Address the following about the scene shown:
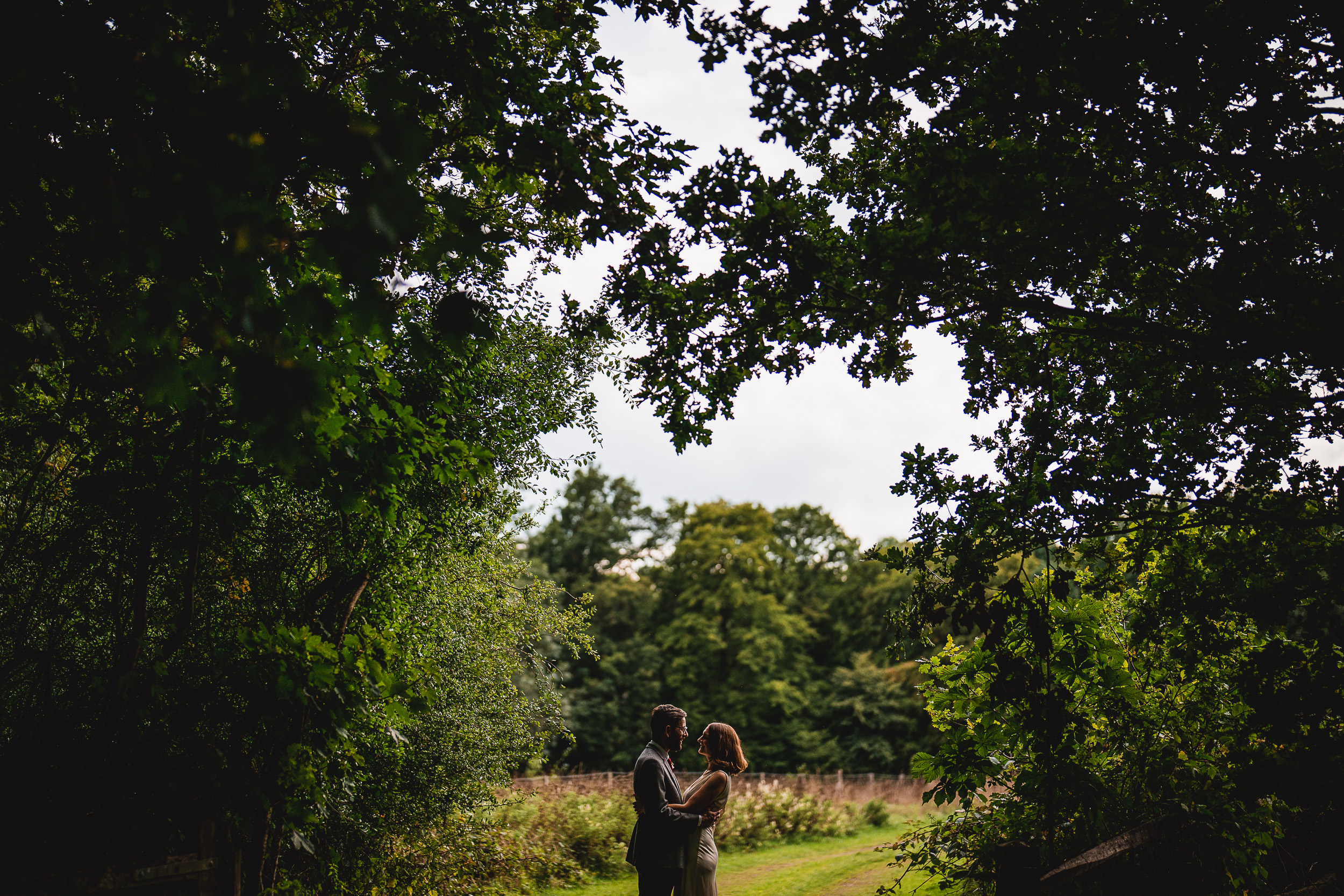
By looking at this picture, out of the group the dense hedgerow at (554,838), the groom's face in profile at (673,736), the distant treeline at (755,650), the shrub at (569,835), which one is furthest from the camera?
the distant treeline at (755,650)

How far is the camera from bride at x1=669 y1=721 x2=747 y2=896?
4.74m

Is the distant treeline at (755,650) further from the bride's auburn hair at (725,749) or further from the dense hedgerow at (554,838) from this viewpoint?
the bride's auburn hair at (725,749)

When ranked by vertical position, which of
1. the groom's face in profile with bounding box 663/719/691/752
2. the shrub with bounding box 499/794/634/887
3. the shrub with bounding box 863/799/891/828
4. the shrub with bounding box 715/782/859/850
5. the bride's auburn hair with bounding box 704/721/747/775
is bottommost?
the shrub with bounding box 863/799/891/828

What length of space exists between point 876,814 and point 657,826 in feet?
52.9

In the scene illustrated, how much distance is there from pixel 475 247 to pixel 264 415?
2.03 feet

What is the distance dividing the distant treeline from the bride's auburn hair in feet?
81.6

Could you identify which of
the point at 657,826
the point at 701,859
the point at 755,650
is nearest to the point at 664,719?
the point at 657,826

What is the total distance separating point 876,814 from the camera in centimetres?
1825

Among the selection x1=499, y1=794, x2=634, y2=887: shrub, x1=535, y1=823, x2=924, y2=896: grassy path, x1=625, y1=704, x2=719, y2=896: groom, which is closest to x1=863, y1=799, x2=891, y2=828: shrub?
x1=535, y1=823, x2=924, y2=896: grassy path

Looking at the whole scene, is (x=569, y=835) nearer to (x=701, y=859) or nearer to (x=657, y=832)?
(x=701, y=859)

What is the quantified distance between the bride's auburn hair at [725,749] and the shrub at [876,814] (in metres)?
15.1

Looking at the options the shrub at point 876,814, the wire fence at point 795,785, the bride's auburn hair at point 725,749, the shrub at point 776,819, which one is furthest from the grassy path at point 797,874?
the bride's auburn hair at point 725,749

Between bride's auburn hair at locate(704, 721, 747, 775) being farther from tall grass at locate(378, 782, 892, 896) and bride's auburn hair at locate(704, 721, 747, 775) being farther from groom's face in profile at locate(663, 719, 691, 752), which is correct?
tall grass at locate(378, 782, 892, 896)

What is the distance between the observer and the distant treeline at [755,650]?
30875mm
